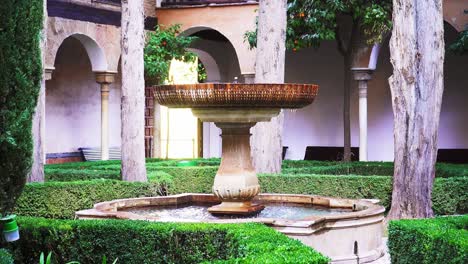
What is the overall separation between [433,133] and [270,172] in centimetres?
378

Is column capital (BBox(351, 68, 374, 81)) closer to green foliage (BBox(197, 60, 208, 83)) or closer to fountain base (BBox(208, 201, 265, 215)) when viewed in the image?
green foliage (BBox(197, 60, 208, 83))

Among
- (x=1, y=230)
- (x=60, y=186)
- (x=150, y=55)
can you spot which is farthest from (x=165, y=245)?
(x=150, y=55)

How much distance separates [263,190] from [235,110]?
433 centimetres

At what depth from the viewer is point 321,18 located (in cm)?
1706

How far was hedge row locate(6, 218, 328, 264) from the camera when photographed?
6609 millimetres

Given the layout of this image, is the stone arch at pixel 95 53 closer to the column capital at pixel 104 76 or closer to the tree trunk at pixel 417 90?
the column capital at pixel 104 76

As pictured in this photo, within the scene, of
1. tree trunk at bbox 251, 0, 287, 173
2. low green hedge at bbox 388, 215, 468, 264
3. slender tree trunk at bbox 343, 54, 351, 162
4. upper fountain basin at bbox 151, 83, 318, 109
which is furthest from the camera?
slender tree trunk at bbox 343, 54, 351, 162

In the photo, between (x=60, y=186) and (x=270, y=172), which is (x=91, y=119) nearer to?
(x=270, y=172)

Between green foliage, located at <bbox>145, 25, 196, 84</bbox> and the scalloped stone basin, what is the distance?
8.83 metres

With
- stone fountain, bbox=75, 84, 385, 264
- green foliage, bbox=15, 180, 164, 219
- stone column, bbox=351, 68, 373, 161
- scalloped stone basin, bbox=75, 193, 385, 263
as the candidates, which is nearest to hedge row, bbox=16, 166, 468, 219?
green foliage, bbox=15, 180, 164, 219

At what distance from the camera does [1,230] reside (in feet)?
19.1

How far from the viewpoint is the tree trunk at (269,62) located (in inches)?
534

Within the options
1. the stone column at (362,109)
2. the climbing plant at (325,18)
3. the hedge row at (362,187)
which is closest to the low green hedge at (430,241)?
the hedge row at (362,187)

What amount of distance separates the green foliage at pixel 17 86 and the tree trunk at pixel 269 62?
26.9 feet
